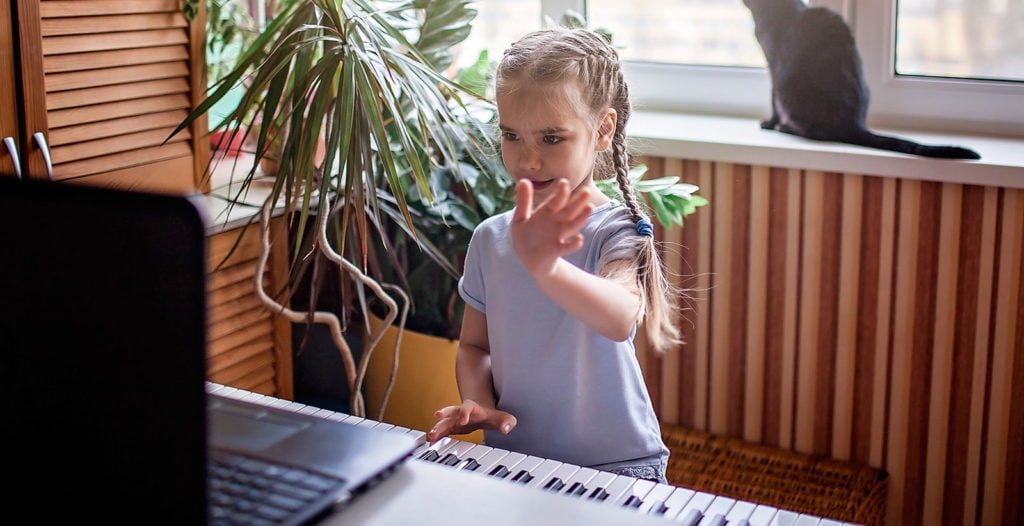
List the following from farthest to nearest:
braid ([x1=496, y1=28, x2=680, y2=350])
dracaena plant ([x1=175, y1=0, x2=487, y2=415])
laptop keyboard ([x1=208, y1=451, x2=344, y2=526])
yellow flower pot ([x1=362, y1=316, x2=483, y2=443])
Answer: yellow flower pot ([x1=362, y1=316, x2=483, y2=443]), dracaena plant ([x1=175, y1=0, x2=487, y2=415]), braid ([x1=496, y1=28, x2=680, y2=350]), laptop keyboard ([x1=208, y1=451, x2=344, y2=526])

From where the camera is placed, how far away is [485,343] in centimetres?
161

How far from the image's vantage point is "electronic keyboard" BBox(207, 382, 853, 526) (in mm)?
998

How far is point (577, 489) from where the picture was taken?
1059 mm

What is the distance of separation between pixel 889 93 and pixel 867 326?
517mm

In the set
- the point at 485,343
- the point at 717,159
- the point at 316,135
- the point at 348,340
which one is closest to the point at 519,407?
the point at 485,343

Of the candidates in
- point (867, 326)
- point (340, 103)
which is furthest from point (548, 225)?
point (867, 326)

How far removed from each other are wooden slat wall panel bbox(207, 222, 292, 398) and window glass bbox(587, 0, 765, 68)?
94 centimetres

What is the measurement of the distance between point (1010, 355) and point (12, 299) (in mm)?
1925

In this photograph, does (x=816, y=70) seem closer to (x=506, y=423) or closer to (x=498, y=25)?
(x=498, y=25)

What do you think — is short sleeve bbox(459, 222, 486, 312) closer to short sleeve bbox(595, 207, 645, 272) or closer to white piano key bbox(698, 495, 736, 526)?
short sleeve bbox(595, 207, 645, 272)

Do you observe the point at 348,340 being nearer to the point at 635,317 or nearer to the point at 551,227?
the point at 635,317

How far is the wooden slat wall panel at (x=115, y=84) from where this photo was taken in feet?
6.79

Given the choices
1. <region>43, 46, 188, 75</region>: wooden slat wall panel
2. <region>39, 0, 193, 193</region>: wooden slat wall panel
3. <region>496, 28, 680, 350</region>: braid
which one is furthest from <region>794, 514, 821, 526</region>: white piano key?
<region>43, 46, 188, 75</region>: wooden slat wall panel

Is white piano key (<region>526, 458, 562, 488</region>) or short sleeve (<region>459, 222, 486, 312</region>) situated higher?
short sleeve (<region>459, 222, 486, 312</region>)
